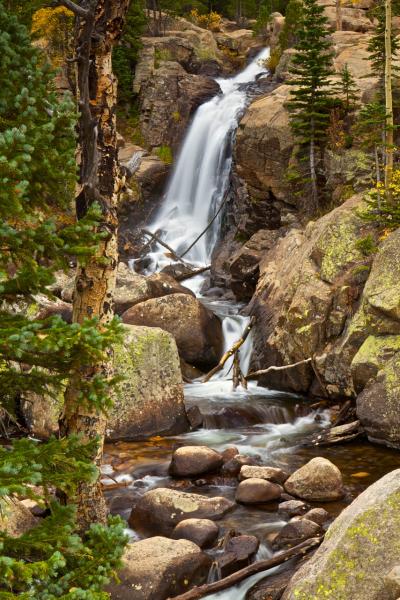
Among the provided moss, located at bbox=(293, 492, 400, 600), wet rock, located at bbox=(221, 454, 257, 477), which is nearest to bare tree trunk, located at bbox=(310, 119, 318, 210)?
wet rock, located at bbox=(221, 454, 257, 477)

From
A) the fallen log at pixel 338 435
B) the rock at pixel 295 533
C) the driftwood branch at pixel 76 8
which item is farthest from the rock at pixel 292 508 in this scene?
the driftwood branch at pixel 76 8

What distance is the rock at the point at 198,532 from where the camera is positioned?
9109mm

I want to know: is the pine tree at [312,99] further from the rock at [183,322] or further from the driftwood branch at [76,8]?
the driftwood branch at [76,8]

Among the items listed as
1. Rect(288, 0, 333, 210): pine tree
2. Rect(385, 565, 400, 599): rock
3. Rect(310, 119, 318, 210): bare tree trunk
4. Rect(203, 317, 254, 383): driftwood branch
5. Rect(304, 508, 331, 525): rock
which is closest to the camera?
Rect(385, 565, 400, 599): rock

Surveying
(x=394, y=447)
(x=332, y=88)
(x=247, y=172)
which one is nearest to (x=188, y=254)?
(x=247, y=172)

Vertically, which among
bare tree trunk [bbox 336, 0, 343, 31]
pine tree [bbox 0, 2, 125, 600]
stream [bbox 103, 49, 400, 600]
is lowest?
stream [bbox 103, 49, 400, 600]

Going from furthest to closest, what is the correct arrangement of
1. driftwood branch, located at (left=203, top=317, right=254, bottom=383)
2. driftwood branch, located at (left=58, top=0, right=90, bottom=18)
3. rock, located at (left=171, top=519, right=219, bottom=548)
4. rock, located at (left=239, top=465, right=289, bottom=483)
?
driftwood branch, located at (left=203, top=317, right=254, bottom=383), rock, located at (left=239, top=465, right=289, bottom=483), rock, located at (left=171, top=519, right=219, bottom=548), driftwood branch, located at (left=58, top=0, right=90, bottom=18)

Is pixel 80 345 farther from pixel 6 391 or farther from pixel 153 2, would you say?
pixel 153 2

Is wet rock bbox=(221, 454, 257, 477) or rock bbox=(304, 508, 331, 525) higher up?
rock bbox=(304, 508, 331, 525)

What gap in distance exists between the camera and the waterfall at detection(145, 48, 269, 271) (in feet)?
97.5

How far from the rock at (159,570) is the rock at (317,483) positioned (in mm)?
3010

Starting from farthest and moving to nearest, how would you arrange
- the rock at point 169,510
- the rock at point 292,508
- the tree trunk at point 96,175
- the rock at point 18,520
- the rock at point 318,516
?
the rock at point 292,508, the rock at point 318,516, the rock at point 169,510, the rock at point 18,520, the tree trunk at point 96,175

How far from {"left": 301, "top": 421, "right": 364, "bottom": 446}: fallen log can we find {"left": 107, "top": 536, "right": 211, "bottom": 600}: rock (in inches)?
240

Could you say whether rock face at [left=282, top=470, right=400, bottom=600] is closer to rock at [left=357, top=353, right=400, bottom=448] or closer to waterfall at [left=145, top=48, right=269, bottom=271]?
rock at [left=357, top=353, right=400, bottom=448]
